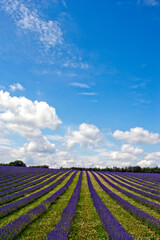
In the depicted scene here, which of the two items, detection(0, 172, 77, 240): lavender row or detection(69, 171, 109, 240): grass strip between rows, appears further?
detection(69, 171, 109, 240): grass strip between rows

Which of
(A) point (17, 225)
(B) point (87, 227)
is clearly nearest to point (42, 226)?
(A) point (17, 225)

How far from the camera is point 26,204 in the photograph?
365 inches

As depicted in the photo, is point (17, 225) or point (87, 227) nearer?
point (17, 225)

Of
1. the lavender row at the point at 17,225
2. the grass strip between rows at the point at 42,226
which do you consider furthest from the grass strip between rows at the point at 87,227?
the lavender row at the point at 17,225

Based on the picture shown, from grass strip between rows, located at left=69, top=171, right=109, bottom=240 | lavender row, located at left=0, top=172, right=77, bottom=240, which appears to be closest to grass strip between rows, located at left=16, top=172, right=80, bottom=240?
lavender row, located at left=0, top=172, right=77, bottom=240

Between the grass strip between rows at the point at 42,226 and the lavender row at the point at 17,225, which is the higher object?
the lavender row at the point at 17,225

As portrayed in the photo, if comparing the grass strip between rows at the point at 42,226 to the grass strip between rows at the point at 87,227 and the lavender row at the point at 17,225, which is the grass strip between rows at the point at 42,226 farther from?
the grass strip between rows at the point at 87,227

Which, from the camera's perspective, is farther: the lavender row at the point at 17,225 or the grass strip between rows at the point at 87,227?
the grass strip between rows at the point at 87,227

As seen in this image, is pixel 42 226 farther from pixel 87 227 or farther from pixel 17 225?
pixel 87 227

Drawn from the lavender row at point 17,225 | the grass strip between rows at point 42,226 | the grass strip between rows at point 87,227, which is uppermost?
the lavender row at point 17,225

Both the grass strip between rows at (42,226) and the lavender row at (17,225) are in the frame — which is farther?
the grass strip between rows at (42,226)

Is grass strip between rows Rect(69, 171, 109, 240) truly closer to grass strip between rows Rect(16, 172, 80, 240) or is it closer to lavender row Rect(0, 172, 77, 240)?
grass strip between rows Rect(16, 172, 80, 240)

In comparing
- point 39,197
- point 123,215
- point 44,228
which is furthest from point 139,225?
point 39,197

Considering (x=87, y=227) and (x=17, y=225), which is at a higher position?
(x=17, y=225)
